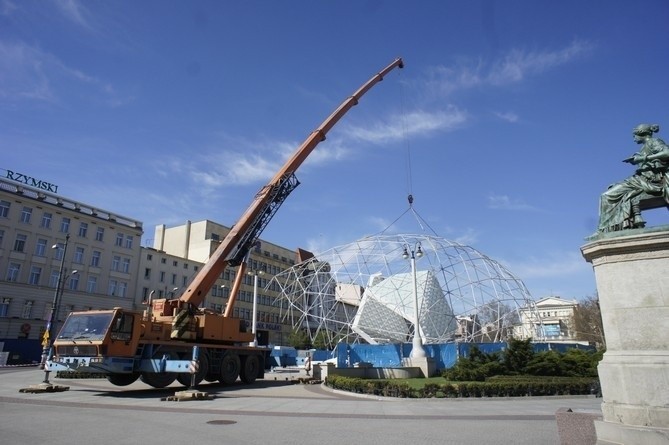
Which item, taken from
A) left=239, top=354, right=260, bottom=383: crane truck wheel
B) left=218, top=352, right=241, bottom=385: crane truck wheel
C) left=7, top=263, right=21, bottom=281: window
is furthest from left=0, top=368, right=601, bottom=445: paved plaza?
left=7, top=263, right=21, bottom=281: window

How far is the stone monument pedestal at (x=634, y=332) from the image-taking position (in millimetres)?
6488

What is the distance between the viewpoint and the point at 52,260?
5088 cm

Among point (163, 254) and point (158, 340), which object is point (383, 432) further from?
point (163, 254)

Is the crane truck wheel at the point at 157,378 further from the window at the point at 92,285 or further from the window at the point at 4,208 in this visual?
the window at the point at 92,285

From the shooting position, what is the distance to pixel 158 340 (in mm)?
20375

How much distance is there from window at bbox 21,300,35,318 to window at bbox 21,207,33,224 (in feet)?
28.5

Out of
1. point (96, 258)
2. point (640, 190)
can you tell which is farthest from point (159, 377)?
point (96, 258)

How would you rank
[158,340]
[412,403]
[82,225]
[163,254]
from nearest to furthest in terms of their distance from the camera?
[412,403]
[158,340]
[82,225]
[163,254]

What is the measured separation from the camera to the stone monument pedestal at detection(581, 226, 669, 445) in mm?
6488

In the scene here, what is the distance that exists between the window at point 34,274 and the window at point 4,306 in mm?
2944

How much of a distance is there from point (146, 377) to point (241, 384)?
21.2 ft

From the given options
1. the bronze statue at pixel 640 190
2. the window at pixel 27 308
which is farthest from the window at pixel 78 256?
the bronze statue at pixel 640 190

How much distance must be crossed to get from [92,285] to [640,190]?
59.1 m

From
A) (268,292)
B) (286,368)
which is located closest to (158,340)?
(286,368)
